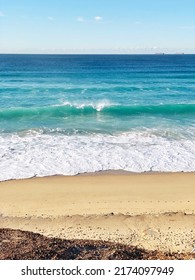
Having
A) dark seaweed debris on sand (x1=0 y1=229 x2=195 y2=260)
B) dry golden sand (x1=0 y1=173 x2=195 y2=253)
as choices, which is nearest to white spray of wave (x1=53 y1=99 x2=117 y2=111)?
dry golden sand (x1=0 y1=173 x2=195 y2=253)

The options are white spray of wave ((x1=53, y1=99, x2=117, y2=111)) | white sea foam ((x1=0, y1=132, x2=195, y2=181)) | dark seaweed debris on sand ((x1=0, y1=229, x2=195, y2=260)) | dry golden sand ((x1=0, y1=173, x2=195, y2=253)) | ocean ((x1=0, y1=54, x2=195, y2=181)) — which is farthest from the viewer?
white spray of wave ((x1=53, y1=99, x2=117, y2=111))

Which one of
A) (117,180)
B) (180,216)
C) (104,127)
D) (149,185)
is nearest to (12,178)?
(117,180)

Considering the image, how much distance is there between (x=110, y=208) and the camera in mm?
10891

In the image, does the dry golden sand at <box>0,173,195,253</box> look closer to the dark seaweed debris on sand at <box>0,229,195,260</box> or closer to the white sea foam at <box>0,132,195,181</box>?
the white sea foam at <box>0,132,195,181</box>

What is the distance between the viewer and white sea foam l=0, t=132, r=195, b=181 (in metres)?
14.3

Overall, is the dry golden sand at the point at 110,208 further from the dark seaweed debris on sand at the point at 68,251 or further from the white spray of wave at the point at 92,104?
the white spray of wave at the point at 92,104

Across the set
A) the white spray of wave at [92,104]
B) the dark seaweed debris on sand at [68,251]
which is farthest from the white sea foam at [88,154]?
the white spray of wave at [92,104]

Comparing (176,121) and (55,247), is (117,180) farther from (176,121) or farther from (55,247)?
(176,121)

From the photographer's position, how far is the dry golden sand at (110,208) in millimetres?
9211

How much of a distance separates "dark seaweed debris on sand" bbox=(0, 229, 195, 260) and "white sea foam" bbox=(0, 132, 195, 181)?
5.94 metres

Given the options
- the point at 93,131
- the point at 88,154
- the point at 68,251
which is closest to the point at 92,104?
the point at 93,131

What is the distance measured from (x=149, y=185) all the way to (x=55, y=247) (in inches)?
240

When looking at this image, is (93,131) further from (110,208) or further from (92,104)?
(110,208)

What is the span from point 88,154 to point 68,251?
8.86m
